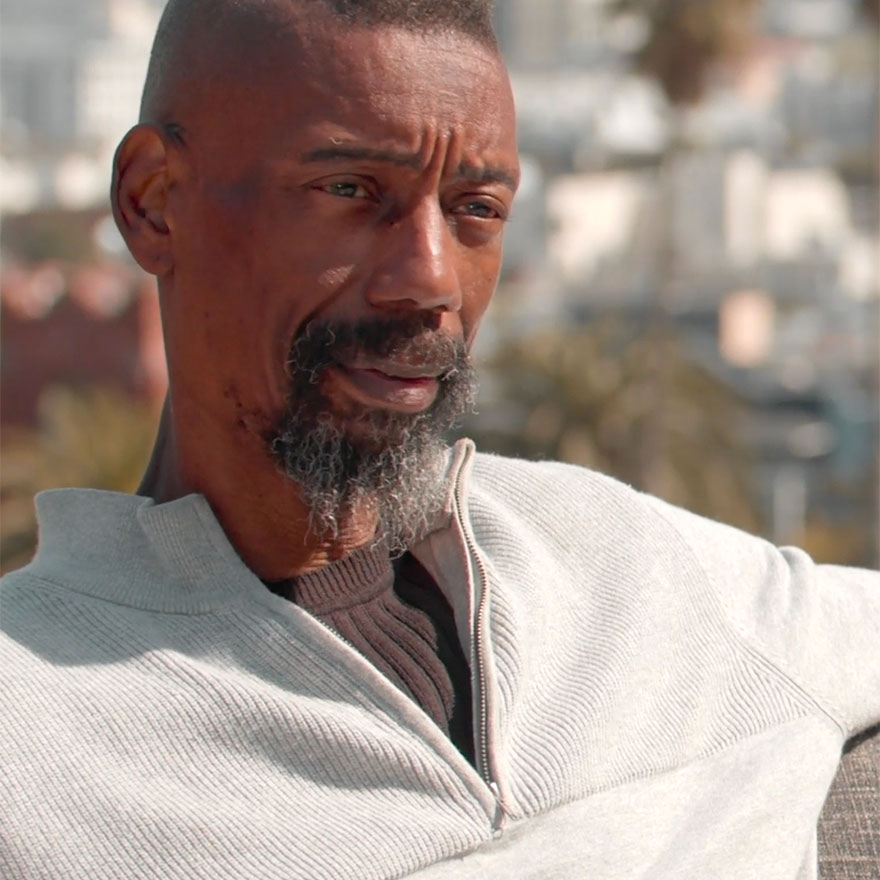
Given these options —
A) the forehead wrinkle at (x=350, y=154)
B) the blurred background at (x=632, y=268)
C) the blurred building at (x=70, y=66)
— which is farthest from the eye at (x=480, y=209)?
the blurred building at (x=70, y=66)

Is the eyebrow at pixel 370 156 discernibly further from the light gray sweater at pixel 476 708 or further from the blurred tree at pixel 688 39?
the blurred tree at pixel 688 39

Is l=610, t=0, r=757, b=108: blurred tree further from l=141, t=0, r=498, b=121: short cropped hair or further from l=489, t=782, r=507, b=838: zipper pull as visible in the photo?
l=489, t=782, r=507, b=838: zipper pull

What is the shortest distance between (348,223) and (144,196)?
0.29m

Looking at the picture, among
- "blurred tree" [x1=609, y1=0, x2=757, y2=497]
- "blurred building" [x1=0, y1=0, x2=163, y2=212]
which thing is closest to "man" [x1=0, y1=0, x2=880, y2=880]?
"blurred tree" [x1=609, y1=0, x2=757, y2=497]

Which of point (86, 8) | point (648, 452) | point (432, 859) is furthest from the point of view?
point (86, 8)

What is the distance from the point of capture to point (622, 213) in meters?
62.4

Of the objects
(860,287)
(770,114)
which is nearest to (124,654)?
(860,287)

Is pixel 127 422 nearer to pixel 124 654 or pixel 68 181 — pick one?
pixel 124 654

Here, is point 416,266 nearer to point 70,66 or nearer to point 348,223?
point 348,223

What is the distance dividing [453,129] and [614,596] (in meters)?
0.64

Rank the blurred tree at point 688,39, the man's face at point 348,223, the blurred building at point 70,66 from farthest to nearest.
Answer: the blurred building at point 70,66 → the blurred tree at point 688,39 → the man's face at point 348,223

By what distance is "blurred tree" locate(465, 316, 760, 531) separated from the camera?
24016 millimetres

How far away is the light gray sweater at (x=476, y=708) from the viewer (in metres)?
2.30

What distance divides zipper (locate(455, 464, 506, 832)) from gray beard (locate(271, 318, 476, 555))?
0.36 feet
